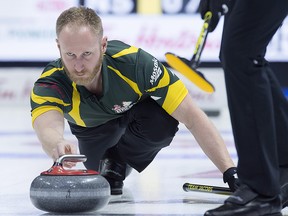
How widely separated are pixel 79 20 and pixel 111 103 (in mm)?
382

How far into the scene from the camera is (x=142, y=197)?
105 inches

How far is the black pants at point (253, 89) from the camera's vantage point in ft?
6.45

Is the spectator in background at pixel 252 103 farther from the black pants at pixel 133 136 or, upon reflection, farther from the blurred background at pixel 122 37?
the blurred background at pixel 122 37

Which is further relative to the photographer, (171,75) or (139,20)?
(139,20)

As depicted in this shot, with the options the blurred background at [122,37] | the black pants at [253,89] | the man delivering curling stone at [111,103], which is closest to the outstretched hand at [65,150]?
the man delivering curling stone at [111,103]

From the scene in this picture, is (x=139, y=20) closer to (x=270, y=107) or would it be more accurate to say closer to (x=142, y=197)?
(x=142, y=197)

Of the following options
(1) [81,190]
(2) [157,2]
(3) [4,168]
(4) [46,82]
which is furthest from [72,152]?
(2) [157,2]

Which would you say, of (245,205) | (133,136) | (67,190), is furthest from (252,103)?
(133,136)

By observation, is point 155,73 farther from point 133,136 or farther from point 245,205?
point 245,205

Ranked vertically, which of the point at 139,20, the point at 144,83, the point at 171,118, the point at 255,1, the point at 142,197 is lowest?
the point at 139,20

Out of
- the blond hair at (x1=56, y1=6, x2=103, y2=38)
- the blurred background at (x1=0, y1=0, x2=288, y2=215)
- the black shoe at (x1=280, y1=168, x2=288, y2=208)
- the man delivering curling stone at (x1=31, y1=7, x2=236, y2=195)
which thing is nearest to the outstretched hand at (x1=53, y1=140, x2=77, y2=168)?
the man delivering curling stone at (x1=31, y1=7, x2=236, y2=195)

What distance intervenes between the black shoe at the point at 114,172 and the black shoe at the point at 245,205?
86 centimetres

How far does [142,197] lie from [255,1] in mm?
1006

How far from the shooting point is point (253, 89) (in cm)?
→ 199
